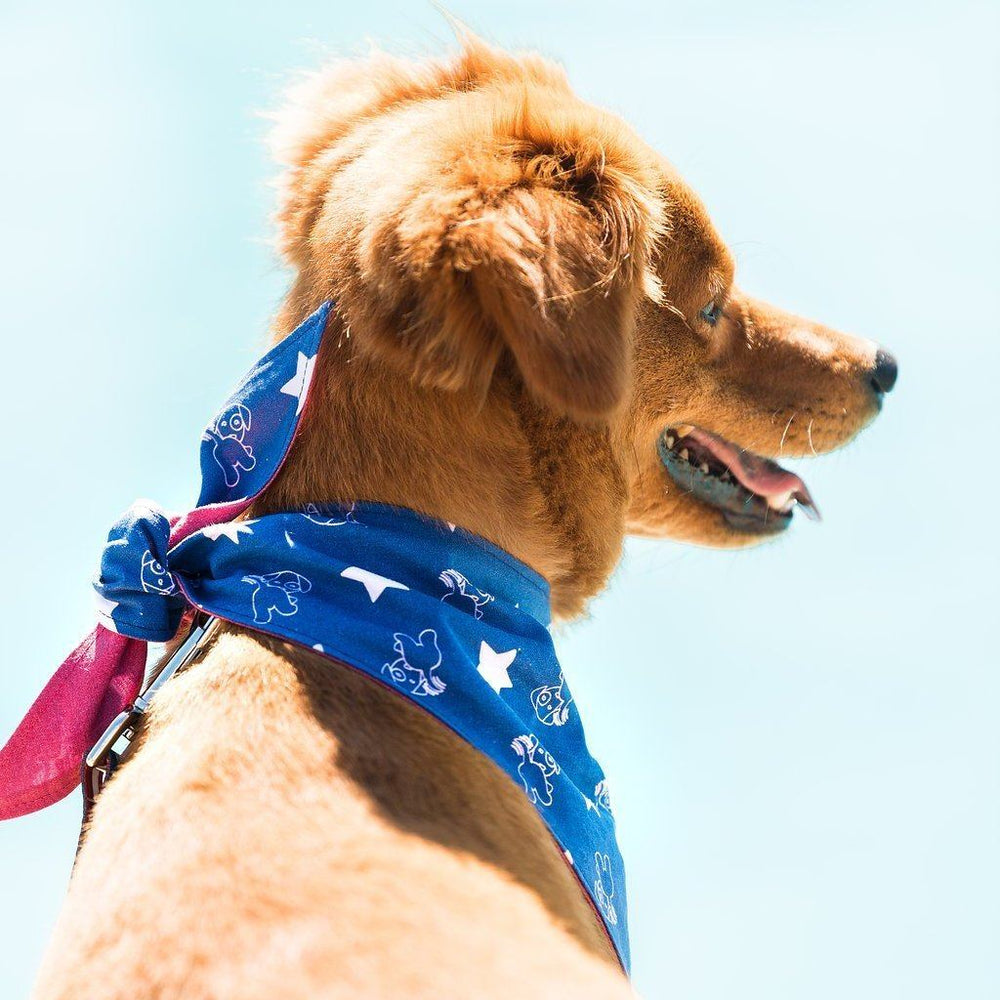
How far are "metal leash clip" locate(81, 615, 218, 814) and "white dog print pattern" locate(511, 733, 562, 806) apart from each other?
0.68 meters

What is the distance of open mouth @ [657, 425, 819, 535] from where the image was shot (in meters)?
3.34

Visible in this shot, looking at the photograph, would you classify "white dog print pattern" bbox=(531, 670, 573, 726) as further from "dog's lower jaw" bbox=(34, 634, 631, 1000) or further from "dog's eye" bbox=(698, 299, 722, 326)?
"dog's eye" bbox=(698, 299, 722, 326)

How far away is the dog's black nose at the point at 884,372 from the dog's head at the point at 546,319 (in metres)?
0.01

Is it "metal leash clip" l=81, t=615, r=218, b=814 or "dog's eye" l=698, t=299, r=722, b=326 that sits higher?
"dog's eye" l=698, t=299, r=722, b=326

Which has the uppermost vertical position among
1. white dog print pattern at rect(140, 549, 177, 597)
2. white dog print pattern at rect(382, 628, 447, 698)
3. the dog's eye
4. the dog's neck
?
the dog's eye

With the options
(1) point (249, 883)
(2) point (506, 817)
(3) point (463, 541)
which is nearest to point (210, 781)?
(1) point (249, 883)

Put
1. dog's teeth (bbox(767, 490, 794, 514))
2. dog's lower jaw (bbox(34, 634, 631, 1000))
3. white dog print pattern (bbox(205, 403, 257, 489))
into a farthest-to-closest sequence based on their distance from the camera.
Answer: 1. dog's teeth (bbox(767, 490, 794, 514))
2. white dog print pattern (bbox(205, 403, 257, 489))
3. dog's lower jaw (bbox(34, 634, 631, 1000))

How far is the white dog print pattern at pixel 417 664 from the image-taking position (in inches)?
93.3

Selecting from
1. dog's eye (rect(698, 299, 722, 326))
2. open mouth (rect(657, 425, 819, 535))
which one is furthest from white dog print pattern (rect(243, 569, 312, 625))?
dog's eye (rect(698, 299, 722, 326))

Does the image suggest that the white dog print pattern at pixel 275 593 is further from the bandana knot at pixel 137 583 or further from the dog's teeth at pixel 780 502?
the dog's teeth at pixel 780 502

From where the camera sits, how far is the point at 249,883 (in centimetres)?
193

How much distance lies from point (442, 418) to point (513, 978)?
45.7 inches

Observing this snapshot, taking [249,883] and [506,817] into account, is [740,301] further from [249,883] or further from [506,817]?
[249,883]

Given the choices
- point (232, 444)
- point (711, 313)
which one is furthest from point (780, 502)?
point (232, 444)
